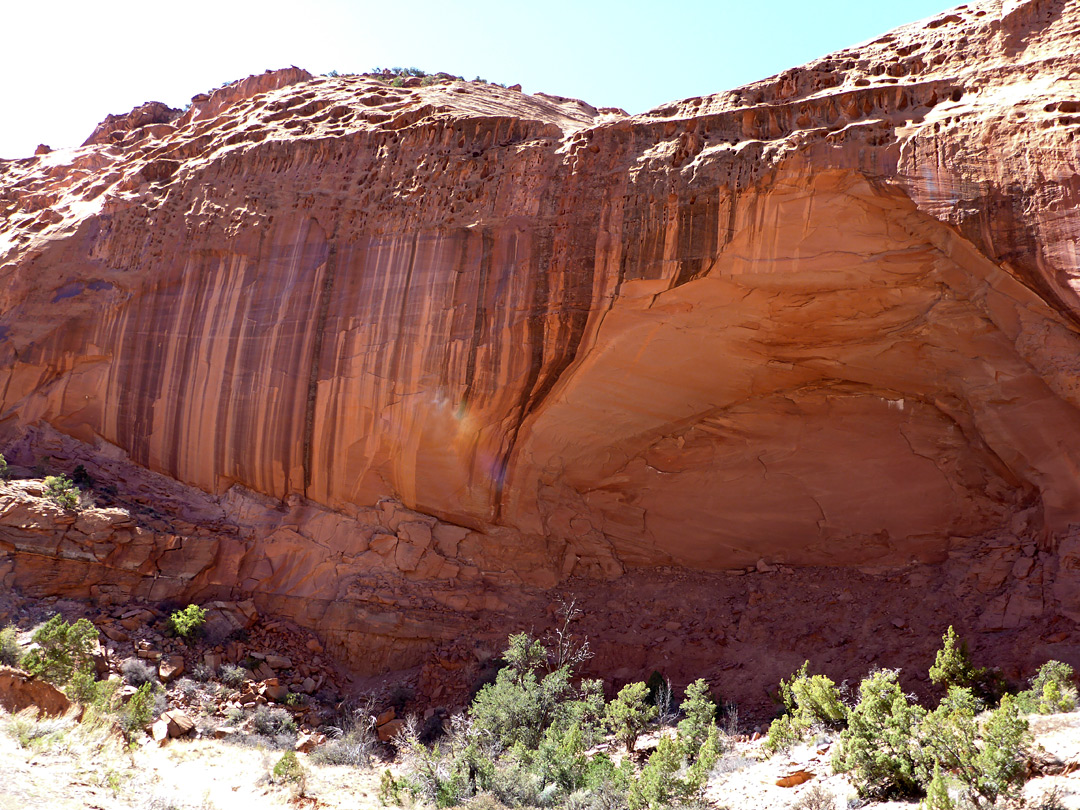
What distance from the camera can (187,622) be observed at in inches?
571

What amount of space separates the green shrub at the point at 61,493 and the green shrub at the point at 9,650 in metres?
2.74

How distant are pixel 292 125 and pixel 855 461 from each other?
545 inches

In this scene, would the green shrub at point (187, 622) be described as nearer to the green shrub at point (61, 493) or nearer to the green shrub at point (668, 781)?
the green shrub at point (61, 493)

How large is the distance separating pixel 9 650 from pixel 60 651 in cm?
87

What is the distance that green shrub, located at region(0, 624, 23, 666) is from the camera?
1252 cm

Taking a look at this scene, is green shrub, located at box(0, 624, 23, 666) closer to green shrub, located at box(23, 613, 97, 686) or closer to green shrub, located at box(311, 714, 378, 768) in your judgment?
green shrub, located at box(23, 613, 97, 686)

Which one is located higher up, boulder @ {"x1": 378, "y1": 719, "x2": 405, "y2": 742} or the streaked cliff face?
the streaked cliff face

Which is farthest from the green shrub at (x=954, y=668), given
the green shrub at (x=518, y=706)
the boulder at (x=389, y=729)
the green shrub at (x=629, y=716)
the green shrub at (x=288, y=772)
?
the green shrub at (x=288, y=772)

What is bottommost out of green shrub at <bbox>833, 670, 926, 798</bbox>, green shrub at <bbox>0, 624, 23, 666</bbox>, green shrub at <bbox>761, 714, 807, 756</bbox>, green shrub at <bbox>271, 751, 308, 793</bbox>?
green shrub at <bbox>271, 751, 308, 793</bbox>

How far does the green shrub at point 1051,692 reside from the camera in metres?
10.1

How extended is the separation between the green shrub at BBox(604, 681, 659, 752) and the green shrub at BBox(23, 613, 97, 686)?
8.18 meters

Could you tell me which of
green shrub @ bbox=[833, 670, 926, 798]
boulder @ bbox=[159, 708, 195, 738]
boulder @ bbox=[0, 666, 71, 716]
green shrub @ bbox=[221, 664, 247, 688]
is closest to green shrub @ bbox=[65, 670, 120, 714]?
boulder @ bbox=[0, 666, 71, 716]

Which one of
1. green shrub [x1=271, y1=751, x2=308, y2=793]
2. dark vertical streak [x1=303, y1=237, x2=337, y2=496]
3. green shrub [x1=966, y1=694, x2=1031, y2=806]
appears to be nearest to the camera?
green shrub [x1=966, y1=694, x2=1031, y2=806]

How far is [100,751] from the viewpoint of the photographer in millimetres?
10625
